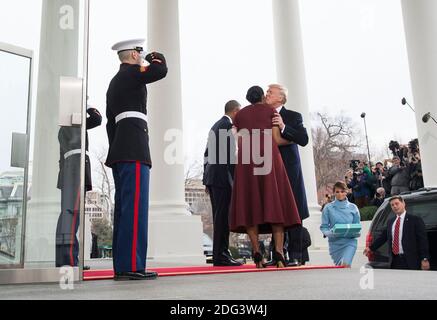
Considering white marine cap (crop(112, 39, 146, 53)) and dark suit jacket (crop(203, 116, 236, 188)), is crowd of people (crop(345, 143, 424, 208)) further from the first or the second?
white marine cap (crop(112, 39, 146, 53))

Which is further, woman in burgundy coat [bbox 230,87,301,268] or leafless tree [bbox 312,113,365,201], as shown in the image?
leafless tree [bbox 312,113,365,201]

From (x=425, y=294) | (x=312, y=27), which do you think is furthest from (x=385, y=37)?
(x=425, y=294)

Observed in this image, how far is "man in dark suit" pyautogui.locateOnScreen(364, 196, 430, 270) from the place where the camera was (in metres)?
12.1

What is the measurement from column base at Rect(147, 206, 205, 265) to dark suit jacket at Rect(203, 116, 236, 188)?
713 centimetres

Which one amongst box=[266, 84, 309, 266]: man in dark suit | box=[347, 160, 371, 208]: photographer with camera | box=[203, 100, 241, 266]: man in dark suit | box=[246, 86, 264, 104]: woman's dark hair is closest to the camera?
box=[246, 86, 264, 104]: woman's dark hair

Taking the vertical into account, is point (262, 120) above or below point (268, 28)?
below

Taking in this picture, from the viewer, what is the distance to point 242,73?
273ft

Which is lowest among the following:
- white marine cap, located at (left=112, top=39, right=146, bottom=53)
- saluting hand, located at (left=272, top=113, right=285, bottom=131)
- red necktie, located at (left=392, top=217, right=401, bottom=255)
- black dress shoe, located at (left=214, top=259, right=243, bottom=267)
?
black dress shoe, located at (left=214, top=259, right=243, bottom=267)

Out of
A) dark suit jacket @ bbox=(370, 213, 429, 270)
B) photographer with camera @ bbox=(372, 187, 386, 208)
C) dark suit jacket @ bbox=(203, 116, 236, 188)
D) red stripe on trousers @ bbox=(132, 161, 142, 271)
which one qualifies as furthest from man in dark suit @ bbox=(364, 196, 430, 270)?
photographer with camera @ bbox=(372, 187, 386, 208)

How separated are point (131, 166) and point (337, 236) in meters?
6.97
